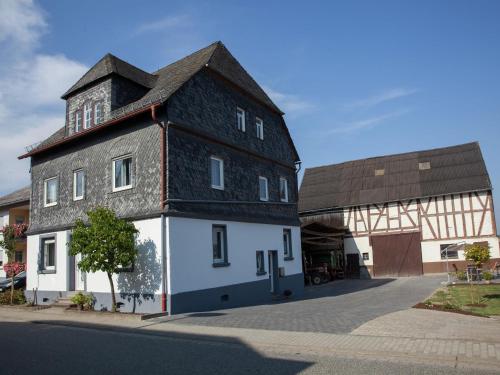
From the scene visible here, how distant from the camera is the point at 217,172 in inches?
729

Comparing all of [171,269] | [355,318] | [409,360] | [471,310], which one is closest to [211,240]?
[171,269]

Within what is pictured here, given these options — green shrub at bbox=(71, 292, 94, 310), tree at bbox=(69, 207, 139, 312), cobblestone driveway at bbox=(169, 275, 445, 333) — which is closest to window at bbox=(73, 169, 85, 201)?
tree at bbox=(69, 207, 139, 312)

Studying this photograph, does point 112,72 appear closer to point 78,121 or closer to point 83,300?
point 78,121

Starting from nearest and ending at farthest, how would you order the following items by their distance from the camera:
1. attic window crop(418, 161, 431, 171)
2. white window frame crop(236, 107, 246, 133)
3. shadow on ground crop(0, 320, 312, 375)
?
1. shadow on ground crop(0, 320, 312, 375)
2. white window frame crop(236, 107, 246, 133)
3. attic window crop(418, 161, 431, 171)

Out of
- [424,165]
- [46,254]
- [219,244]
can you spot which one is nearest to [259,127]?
[219,244]

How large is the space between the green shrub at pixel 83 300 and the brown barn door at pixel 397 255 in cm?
2453

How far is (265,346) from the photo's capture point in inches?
372

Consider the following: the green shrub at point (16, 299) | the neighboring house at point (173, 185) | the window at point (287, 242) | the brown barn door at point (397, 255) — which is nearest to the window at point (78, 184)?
the neighboring house at point (173, 185)

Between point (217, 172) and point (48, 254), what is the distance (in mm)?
8468

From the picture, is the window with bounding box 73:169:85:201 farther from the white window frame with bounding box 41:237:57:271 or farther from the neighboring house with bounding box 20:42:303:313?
the white window frame with bounding box 41:237:57:271

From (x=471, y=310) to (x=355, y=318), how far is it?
3.75m

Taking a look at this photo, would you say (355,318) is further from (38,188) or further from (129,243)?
(38,188)

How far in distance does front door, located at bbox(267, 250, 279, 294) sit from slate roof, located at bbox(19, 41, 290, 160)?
7675 millimetres

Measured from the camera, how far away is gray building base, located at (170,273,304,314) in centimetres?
1500
